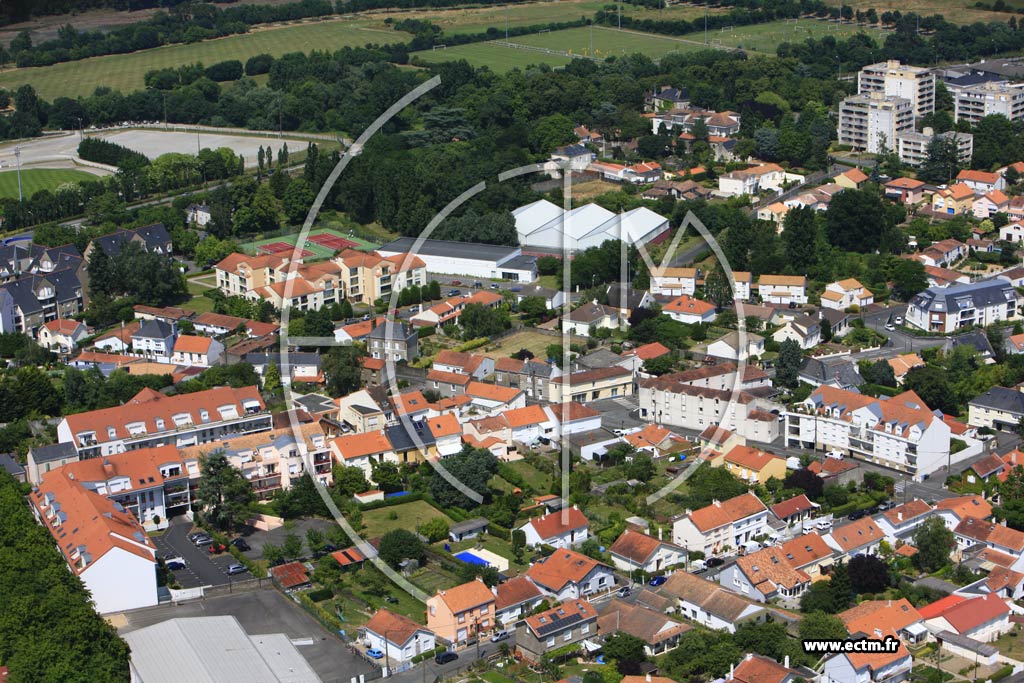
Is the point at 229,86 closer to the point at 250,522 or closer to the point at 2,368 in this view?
the point at 2,368

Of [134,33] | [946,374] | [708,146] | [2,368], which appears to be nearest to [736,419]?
[946,374]

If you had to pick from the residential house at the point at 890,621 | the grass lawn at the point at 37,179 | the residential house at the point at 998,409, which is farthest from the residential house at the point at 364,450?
the grass lawn at the point at 37,179

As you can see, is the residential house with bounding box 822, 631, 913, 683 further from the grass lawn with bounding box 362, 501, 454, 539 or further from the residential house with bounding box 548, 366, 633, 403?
the residential house with bounding box 548, 366, 633, 403

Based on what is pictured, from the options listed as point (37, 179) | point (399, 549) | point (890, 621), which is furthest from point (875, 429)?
point (37, 179)

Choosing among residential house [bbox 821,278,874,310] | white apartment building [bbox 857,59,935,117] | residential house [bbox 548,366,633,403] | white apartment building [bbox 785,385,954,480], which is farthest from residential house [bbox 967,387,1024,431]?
white apartment building [bbox 857,59,935,117]

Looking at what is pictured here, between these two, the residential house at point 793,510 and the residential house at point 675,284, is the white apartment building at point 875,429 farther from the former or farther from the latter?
the residential house at point 675,284
